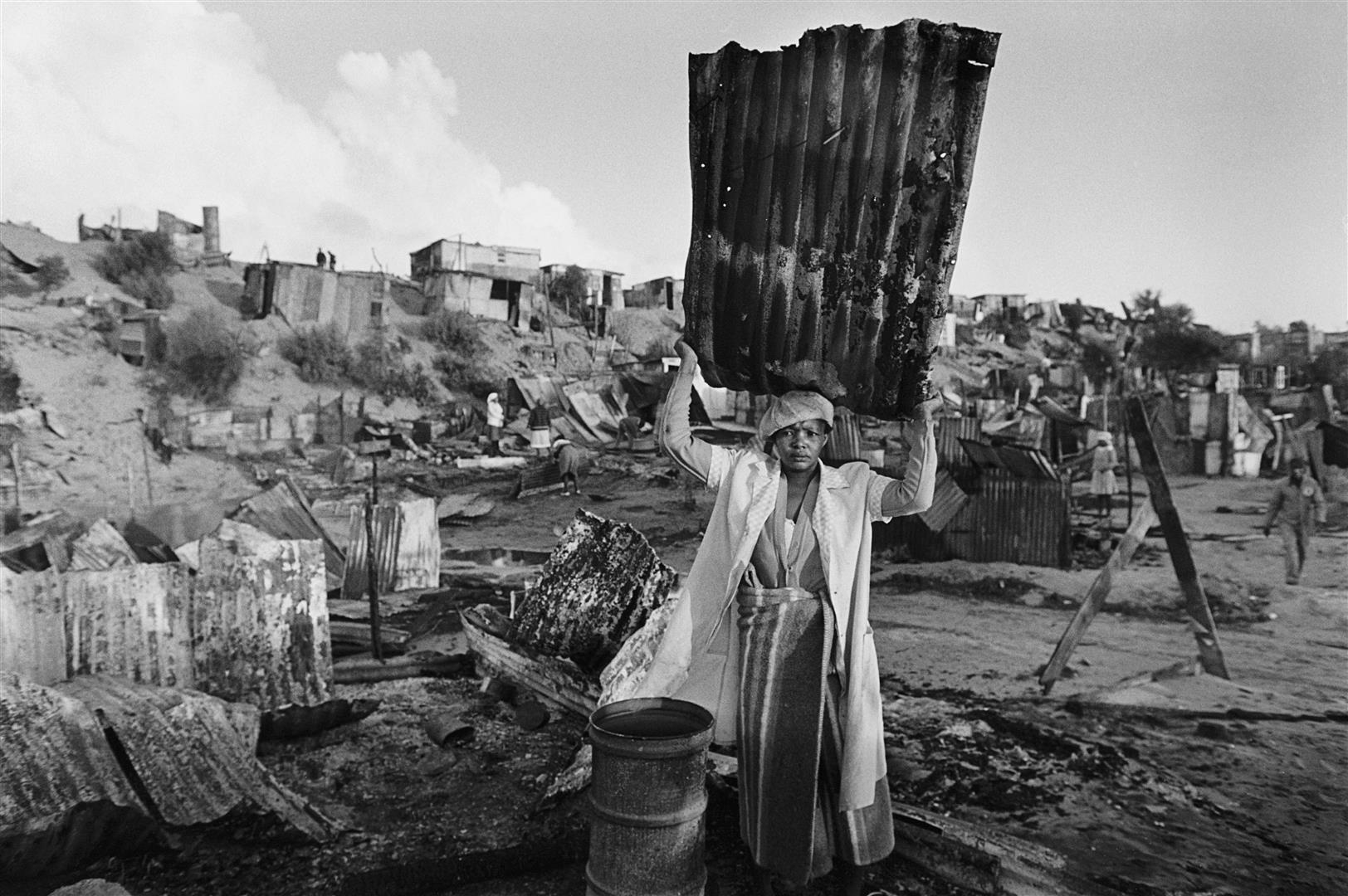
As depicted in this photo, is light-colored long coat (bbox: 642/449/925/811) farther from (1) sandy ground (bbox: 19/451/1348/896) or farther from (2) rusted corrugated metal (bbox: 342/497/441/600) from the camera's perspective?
(2) rusted corrugated metal (bbox: 342/497/441/600)

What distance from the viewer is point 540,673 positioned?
5379mm

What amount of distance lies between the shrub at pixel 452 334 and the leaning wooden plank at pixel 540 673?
22559mm

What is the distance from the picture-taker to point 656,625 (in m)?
4.30

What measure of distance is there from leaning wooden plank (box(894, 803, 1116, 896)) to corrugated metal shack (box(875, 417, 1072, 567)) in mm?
7722

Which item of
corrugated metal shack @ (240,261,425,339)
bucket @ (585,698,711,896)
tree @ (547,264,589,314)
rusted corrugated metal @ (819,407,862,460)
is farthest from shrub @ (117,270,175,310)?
bucket @ (585,698,711,896)

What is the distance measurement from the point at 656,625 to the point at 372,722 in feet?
6.98

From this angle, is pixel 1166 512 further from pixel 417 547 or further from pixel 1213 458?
pixel 1213 458

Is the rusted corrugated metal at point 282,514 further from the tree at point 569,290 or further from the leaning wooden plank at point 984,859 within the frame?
the tree at point 569,290

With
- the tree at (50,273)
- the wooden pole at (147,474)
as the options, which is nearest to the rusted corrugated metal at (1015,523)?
the wooden pole at (147,474)

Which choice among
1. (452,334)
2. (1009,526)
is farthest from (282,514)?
(452,334)

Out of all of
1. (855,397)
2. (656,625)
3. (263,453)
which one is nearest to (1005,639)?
(656,625)

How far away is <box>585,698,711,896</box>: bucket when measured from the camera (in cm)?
250

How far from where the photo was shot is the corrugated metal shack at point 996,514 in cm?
1055

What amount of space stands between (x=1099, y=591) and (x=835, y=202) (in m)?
4.10
